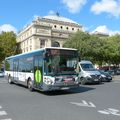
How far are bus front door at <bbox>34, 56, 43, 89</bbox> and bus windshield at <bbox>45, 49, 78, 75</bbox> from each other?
0.75 meters

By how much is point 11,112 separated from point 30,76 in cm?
885

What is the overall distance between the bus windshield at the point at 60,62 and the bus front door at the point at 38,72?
2.46ft

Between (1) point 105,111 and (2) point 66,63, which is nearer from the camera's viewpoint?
(1) point 105,111

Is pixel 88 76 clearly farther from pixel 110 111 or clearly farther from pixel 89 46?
pixel 89 46

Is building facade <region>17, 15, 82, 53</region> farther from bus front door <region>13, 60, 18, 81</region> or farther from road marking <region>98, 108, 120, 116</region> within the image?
road marking <region>98, 108, 120, 116</region>

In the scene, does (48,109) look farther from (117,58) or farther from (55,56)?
(117,58)

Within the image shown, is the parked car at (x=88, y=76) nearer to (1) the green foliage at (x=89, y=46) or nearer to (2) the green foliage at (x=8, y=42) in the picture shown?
(1) the green foliage at (x=89, y=46)

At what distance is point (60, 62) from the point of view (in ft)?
57.4

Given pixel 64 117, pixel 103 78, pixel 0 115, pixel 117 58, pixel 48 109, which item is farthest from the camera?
pixel 117 58

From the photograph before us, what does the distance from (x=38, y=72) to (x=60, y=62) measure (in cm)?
178

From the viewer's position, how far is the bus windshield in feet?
56.5

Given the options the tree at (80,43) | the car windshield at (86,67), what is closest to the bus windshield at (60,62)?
the car windshield at (86,67)

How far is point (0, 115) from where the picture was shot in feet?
35.1

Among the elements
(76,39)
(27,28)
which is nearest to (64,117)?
(76,39)
